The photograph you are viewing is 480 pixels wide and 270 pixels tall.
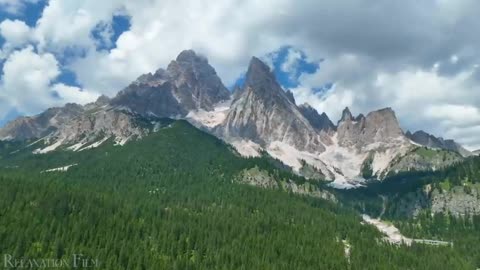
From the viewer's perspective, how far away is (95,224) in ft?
627

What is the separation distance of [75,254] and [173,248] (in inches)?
1532

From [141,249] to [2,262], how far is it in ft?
158

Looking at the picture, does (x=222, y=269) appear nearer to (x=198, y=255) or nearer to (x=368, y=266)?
(x=198, y=255)

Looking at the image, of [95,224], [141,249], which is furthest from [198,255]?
[95,224]

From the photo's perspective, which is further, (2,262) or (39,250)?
(39,250)

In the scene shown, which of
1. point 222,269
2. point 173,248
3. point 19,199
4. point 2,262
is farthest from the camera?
point 19,199

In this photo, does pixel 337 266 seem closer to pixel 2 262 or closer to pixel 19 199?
pixel 2 262

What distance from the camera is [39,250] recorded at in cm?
15675

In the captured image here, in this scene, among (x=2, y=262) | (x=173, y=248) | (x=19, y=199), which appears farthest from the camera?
(x=19, y=199)

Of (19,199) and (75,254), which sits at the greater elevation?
(19,199)

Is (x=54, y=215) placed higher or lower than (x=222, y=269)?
higher

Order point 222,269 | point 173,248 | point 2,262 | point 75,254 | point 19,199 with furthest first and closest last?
point 19,199 < point 173,248 < point 222,269 < point 75,254 < point 2,262

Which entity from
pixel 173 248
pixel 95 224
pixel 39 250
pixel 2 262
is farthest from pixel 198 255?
pixel 2 262

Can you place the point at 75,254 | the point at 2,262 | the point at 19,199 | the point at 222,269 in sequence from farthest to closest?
1. the point at 19,199
2. the point at 222,269
3. the point at 75,254
4. the point at 2,262
